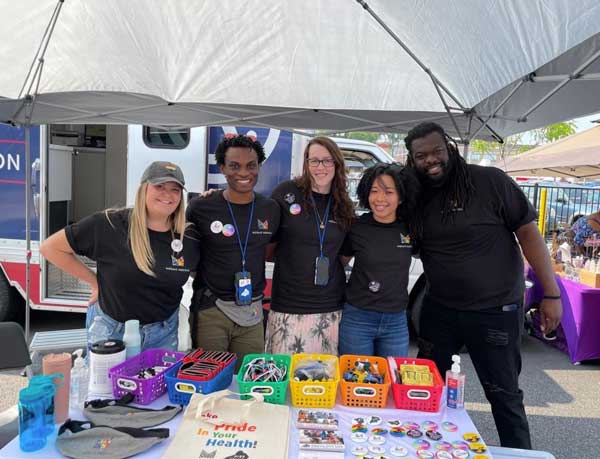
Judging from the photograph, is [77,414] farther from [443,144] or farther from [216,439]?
[443,144]

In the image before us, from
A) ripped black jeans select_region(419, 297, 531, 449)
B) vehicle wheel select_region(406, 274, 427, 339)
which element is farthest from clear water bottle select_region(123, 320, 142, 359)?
vehicle wheel select_region(406, 274, 427, 339)

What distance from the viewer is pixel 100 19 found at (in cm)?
253

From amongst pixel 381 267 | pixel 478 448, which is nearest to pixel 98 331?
pixel 381 267

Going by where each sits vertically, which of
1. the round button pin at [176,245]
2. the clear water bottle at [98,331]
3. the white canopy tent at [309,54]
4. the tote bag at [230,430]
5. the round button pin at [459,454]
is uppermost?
the white canopy tent at [309,54]

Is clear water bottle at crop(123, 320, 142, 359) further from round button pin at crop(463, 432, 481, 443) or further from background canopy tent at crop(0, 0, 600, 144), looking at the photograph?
background canopy tent at crop(0, 0, 600, 144)

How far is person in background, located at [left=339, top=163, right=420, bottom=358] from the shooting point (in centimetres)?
249

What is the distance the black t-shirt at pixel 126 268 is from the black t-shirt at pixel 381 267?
886 mm

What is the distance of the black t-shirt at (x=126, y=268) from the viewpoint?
2303mm

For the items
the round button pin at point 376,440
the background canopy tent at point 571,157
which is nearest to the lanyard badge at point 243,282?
the round button pin at point 376,440

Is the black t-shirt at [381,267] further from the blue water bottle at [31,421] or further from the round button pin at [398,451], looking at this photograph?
the blue water bottle at [31,421]

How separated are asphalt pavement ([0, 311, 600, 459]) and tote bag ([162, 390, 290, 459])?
7.51ft

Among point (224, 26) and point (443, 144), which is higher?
point (224, 26)

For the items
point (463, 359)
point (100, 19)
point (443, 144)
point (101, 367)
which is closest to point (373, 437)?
point (101, 367)

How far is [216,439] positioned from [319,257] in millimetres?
1219
